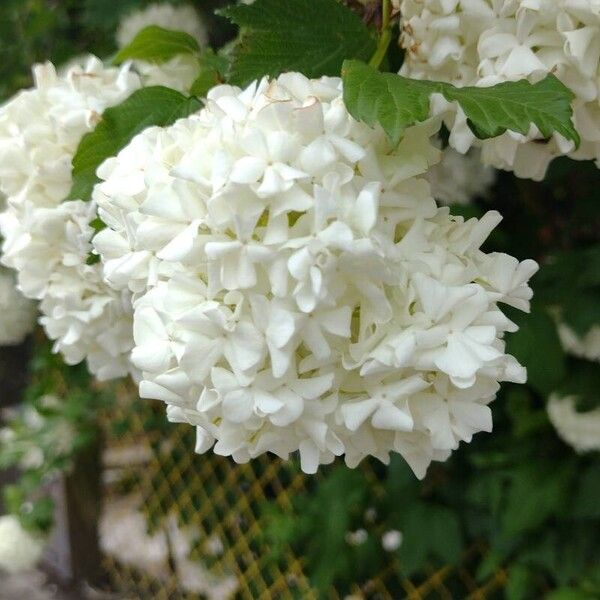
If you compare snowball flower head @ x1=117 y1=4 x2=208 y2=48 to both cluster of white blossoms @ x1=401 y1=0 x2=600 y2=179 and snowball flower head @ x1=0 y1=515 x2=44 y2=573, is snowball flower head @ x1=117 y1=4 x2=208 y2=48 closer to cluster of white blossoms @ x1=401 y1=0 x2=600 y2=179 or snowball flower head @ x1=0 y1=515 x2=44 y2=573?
cluster of white blossoms @ x1=401 y1=0 x2=600 y2=179

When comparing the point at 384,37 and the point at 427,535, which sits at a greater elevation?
the point at 384,37

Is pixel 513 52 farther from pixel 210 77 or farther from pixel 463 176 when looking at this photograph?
pixel 463 176

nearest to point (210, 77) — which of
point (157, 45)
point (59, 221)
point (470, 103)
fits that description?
point (157, 45)

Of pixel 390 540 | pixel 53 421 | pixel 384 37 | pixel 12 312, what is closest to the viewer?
pixel 384 37

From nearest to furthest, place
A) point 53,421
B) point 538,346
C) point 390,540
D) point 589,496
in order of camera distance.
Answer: point 538,346
point 589,496
point 390,540
point 53,421

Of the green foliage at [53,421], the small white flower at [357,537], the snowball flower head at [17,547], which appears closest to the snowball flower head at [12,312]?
Answer: the green foliage at [53,421]

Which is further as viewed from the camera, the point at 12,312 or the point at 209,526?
the point at 209,526

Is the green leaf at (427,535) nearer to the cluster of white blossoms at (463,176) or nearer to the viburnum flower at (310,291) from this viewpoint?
the cluster of white blossoms at (463,176)
